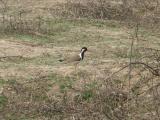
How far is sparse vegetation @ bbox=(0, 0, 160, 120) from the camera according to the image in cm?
938

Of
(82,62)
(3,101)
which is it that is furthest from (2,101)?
(82,62)

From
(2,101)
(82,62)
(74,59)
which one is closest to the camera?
(2,101)

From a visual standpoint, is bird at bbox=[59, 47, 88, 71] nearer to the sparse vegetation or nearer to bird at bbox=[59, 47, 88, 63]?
bird at bbox=[59, 47, 88, 63]

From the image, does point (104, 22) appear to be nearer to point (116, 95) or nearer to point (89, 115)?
point (116, 95)

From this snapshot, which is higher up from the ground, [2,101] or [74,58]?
[74,58]

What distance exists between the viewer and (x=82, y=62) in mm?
12039

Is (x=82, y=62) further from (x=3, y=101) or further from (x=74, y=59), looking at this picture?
(x=3, y=101)

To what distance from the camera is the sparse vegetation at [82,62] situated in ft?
30.8

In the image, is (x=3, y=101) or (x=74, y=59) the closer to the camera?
(x=3, y=101)

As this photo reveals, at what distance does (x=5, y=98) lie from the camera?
393 inches

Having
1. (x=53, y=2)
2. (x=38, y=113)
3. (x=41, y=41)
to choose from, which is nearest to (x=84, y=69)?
(x=38, y=113)

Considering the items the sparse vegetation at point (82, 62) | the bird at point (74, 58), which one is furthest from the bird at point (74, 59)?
the sparse vegetation at point (82, 62)

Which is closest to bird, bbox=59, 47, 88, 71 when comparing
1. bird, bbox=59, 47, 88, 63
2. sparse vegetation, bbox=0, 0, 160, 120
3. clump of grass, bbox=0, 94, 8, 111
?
bird, bbox=59, 47, 88, 63

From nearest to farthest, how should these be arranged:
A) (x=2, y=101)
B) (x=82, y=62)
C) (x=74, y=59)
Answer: (x=2, y=101)
(x=82, y=62)
(x=74, y=59)
